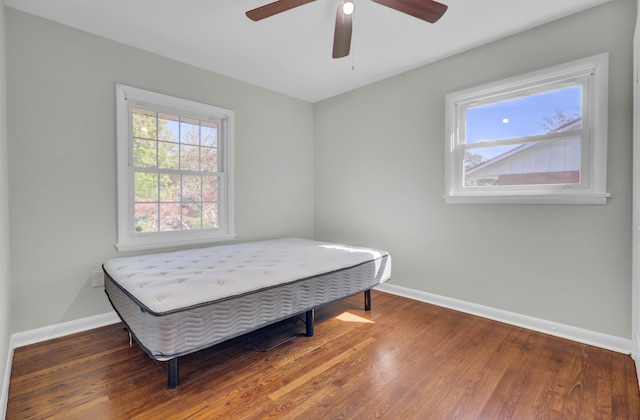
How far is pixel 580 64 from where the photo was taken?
85.7 inches

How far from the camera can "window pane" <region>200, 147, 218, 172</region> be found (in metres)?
3.18

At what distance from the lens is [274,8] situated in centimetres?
184

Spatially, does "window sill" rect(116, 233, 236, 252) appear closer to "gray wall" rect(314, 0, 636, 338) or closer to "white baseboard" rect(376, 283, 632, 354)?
"gray wall" rect(314, 0, 636, 338)

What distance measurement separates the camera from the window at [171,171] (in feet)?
8.64

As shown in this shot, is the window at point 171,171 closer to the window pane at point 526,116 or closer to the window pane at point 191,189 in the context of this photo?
the window pane at point 191,189

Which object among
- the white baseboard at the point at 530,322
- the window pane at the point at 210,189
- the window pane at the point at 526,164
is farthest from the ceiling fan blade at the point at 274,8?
the white baseboard at the point at 530,322

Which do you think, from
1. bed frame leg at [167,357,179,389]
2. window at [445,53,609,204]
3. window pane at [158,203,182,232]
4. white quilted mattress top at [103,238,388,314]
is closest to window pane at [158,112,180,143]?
window pane at [158,203,182,232]

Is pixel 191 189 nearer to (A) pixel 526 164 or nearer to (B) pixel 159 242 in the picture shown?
(B) pixel 159 242

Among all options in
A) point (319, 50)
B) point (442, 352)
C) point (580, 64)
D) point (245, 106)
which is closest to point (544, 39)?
point (580, 64)

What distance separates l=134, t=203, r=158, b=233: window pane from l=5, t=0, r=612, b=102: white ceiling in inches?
56.1

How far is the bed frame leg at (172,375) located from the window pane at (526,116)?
9.64 feet

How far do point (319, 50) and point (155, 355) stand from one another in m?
2.67

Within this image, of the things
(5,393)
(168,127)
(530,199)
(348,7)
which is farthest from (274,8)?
(5,393)

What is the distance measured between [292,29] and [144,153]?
173 cm
